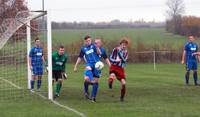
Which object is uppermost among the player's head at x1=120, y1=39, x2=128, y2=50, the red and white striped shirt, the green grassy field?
the player's head at x1=120, y1=39, x2=128, y2=50

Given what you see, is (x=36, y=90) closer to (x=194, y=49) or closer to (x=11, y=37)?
(x=11, y=37)

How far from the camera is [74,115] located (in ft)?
47.9

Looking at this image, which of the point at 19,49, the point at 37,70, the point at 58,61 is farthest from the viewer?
the point at 19,49

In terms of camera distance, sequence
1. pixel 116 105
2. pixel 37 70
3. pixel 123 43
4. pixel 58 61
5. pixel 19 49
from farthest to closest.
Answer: pixel 19 49
pixel 37 70
pixel 58 61
pixel 123 43
pixel 116 105

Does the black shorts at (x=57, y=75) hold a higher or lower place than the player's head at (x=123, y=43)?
lower

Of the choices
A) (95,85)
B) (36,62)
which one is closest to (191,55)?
(36,62)

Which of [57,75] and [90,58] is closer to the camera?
[90,58]

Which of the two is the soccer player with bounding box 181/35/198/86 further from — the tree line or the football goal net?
the tree line

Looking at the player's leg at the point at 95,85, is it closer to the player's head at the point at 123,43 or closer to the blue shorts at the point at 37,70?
the player's head at the point at 123,43

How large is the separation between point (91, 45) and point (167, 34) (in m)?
45.1

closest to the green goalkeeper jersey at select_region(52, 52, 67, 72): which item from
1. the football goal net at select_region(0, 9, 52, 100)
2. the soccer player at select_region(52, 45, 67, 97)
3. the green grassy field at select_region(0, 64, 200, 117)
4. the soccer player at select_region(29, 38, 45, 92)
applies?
the soccer player at select_region(52, 45, 67, 97)

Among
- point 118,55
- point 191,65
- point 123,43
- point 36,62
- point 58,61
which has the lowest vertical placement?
point 191,65

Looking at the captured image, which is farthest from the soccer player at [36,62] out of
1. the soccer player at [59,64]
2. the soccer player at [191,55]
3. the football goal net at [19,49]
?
the soccer player at [191,55]

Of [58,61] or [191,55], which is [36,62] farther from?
[191,55]
